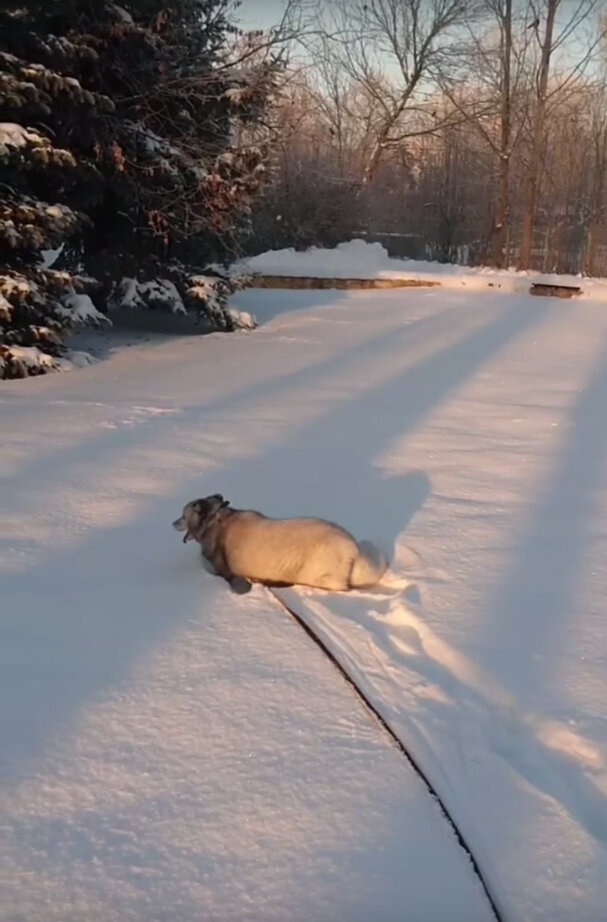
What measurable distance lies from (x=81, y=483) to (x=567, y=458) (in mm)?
3404

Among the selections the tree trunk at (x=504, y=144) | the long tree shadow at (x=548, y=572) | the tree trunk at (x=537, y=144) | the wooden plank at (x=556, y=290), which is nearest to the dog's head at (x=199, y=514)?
the long tree shadow at (x=548, y=572)

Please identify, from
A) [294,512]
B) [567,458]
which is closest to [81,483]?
[294,512]

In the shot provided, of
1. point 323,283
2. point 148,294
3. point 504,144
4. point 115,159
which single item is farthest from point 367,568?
point 504,144

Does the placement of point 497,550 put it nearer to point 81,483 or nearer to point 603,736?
point 603,736

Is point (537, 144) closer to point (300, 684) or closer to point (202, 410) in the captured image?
point (202, 410)

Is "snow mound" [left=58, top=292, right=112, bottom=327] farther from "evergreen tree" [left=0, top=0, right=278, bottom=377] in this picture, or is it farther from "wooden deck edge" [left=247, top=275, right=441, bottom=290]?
"wooden deck edge" [left=247, top=275, right=441, bottom=290]

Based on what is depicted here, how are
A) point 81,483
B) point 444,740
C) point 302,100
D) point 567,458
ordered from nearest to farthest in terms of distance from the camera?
1. point 444,740
2. point 81,483
3. point 567,458
4. point 302,100

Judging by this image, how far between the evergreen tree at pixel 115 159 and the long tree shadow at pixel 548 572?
565 centimetres

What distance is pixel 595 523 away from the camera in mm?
4941

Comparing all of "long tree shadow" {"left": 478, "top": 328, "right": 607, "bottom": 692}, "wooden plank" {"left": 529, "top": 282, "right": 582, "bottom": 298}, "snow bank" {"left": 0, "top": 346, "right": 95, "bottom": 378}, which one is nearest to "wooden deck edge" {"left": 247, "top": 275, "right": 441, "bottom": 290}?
"wooden plank" {"left": 529, "top": 282, "right": 582, "bottom": 298}

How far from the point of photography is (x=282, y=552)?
12.9 ft

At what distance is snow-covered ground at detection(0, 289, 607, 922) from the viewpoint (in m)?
2.29

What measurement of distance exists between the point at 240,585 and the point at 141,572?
540 millimetres

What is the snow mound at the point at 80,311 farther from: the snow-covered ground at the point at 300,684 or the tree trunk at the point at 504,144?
the tree trunk at the point at 504,144
